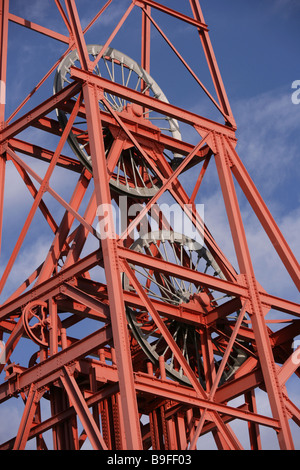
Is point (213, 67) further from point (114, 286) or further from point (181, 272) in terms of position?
point (114, 286)

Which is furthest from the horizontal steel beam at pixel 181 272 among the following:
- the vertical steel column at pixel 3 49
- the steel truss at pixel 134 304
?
the vertical steel column at pixel 3 49

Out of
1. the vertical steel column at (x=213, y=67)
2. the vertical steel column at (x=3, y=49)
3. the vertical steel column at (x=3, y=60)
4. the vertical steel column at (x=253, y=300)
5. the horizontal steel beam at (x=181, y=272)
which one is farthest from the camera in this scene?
the vertical steel column at (x=213, y=67)

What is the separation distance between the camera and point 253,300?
2734cm

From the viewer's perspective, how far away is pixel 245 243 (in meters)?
28.6

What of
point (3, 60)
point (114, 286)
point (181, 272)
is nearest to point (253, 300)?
point (181, 272)

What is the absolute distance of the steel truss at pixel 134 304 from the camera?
82.7ft

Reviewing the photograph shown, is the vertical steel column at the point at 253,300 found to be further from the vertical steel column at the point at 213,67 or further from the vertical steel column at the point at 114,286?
the vertical steel column at the point at 114,286

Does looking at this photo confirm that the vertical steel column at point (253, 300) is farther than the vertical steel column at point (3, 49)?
No

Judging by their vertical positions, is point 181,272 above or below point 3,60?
below

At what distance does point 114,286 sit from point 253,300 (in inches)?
162

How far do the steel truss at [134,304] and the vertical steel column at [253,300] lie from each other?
0.03 m

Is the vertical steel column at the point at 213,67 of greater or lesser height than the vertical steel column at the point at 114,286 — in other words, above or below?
above

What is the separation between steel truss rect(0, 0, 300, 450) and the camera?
2520cm
